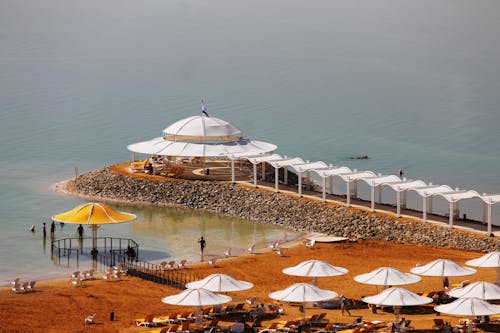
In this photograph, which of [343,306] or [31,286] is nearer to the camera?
[343,306]

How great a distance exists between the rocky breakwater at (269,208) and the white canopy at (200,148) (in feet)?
7.64

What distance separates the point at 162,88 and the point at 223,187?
303 feet

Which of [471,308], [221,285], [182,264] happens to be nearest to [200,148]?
[182,264]

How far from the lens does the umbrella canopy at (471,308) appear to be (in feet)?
124

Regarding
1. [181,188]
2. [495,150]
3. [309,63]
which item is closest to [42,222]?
[181,188]

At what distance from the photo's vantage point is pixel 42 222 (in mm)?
66750

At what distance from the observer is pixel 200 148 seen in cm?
7369

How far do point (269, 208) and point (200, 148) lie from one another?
9.20m

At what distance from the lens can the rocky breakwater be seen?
5772 cm

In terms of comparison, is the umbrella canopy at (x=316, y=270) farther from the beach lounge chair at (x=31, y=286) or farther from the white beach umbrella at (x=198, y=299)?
the beach lounge chair at (x=31, y=286)

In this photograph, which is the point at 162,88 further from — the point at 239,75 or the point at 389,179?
the point at 389,179

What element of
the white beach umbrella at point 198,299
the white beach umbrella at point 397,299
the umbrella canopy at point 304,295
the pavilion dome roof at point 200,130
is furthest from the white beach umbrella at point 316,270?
the pavilion dome roof at point 200,130

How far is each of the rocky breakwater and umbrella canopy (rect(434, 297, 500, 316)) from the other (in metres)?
17.1

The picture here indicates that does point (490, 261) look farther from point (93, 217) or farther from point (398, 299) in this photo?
point (93, 217)
